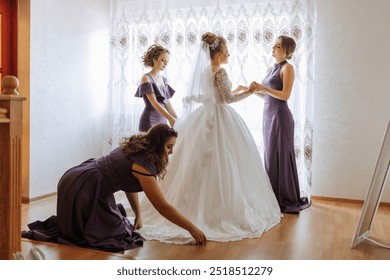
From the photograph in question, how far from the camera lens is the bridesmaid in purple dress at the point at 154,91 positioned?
457 cm

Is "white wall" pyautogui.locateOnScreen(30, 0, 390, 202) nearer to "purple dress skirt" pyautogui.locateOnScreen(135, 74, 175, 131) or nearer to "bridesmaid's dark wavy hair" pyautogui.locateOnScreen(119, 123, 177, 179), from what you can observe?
"purple dress skirt" pyautogui.locateOnScreen(135, 74, 175, 131)

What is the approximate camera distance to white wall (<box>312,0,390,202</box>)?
4.79 m

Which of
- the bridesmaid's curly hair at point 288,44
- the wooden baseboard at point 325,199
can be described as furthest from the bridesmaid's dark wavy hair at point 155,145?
the wooden baseboard at point 325,199

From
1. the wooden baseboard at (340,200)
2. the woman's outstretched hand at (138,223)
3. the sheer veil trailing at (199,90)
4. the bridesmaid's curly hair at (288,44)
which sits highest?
the bridesmaid's curly hair at (288,44)

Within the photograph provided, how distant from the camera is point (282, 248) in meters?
3.21

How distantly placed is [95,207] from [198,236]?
75 centimetres

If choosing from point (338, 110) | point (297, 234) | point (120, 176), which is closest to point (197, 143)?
point (120, 176)

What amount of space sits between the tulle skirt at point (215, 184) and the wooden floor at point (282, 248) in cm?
13

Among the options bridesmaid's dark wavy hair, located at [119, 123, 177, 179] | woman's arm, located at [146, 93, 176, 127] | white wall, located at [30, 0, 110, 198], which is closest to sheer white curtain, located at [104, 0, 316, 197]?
white wall, located at [30, 0, 110, 198]

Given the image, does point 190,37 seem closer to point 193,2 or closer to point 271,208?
point 193,2

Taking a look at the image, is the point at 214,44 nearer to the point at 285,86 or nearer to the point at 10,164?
the point at 285,86

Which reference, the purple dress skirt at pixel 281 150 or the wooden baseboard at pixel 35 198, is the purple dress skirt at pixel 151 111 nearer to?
the purple dress skirt at pixel 281 150

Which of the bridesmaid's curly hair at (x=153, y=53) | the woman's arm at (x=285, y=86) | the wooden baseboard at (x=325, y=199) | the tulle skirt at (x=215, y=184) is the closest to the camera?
the tulle skirt at (x=215, y=184)

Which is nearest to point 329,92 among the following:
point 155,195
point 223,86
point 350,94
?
point 350,94
